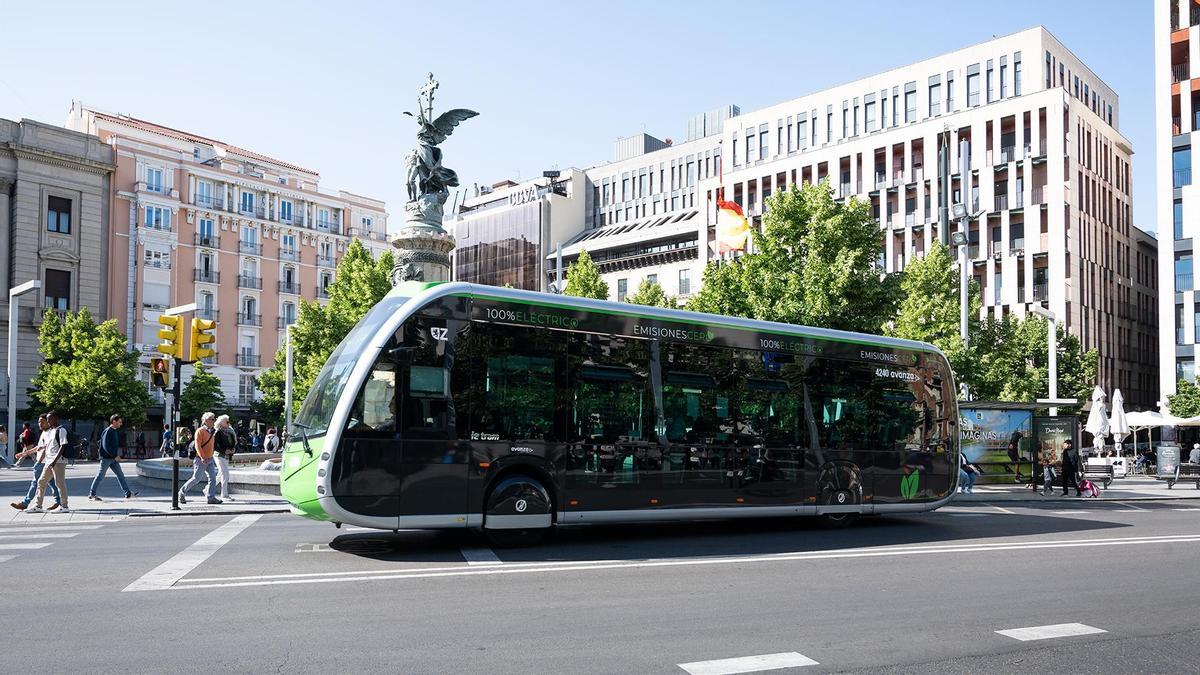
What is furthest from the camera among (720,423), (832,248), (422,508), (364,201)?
(364,201)

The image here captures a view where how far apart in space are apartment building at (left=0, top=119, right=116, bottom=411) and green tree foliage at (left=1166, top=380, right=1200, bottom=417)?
183 ft

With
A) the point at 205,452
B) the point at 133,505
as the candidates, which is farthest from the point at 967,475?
the point at 133,505

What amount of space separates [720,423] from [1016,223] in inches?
2127

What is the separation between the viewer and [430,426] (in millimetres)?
11703

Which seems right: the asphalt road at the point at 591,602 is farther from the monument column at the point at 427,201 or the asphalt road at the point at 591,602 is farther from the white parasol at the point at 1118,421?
the white parasol at the point at 1118,421

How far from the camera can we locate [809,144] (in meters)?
72.8

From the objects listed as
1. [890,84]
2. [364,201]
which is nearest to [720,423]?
[890,84]

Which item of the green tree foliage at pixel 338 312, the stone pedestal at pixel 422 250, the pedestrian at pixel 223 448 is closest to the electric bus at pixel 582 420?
the pedestrian at pixel 223 448

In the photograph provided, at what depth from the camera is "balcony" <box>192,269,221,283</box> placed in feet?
216

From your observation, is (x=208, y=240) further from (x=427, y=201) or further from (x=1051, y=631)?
(x=1051, y=631)

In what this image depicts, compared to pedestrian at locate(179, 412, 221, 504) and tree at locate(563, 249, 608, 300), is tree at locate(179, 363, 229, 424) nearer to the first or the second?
tree at locate(563, 249, 608, 300)

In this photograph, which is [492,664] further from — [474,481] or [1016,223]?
[1016,223]

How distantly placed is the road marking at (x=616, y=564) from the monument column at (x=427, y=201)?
19.1m

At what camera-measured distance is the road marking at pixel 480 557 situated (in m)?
11.2
